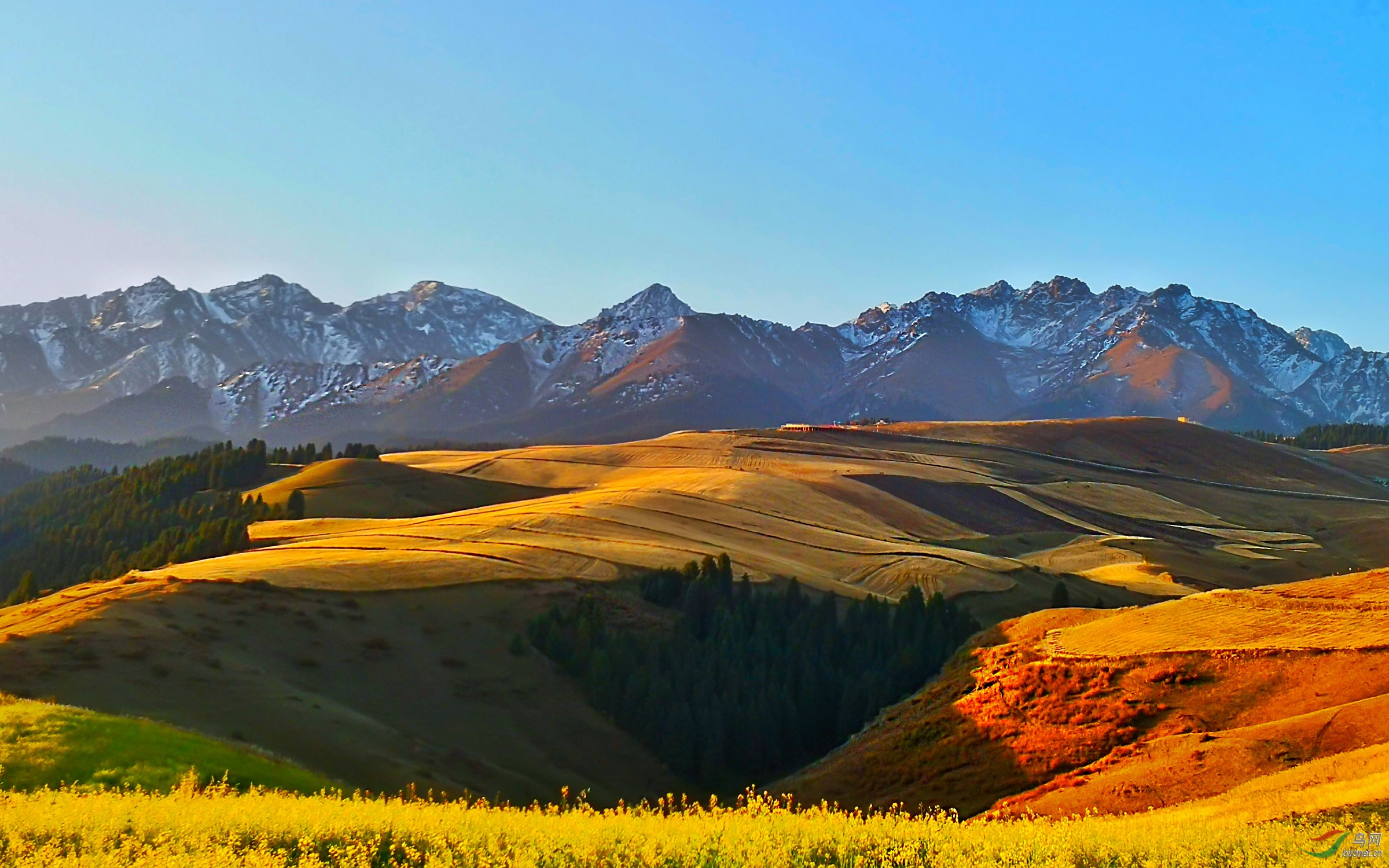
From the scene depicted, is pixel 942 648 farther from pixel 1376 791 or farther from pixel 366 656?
pixel 1376 791

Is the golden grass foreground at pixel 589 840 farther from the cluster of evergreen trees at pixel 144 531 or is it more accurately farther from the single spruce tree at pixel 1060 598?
the cluster of evergreen trees at pixel 144 531

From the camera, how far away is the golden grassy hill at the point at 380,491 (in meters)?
161

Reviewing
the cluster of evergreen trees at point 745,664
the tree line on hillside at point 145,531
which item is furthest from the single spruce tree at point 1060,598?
the tree line on hillside at point 145,531

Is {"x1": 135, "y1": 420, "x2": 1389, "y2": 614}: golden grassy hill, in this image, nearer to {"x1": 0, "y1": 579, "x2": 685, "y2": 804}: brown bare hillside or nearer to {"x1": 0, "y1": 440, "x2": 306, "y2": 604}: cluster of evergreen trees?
{"x1": 0, "y1": 579, "x2": 685, "y2": 804}: brown bare hillside

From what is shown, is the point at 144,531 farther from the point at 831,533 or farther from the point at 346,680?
the point at 346,680

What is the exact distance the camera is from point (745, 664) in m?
90.6

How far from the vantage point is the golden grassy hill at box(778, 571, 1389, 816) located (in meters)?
36.2

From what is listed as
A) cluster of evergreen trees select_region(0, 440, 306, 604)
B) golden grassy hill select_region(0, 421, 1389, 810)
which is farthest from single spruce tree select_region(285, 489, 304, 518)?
golden grassy hill select_region(0, 421, 1389, 810)

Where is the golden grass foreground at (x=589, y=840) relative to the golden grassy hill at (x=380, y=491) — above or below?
below

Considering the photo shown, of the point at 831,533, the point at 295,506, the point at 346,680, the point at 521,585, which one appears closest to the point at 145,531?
the point at 295,506

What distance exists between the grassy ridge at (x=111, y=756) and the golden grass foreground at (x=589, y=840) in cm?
1414

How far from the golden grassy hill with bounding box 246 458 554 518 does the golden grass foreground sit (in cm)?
13729

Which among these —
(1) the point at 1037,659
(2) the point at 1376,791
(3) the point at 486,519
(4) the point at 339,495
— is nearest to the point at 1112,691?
(1) the point at 1037,659

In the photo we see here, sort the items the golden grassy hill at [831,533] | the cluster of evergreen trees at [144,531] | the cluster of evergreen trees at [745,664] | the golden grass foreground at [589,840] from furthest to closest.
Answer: the cluster of evergreen trees at [144,531], the golden grassy hill at [831,533], the cluster of evergreen trees at [745,664], the golden grass foreground at [589,840]
